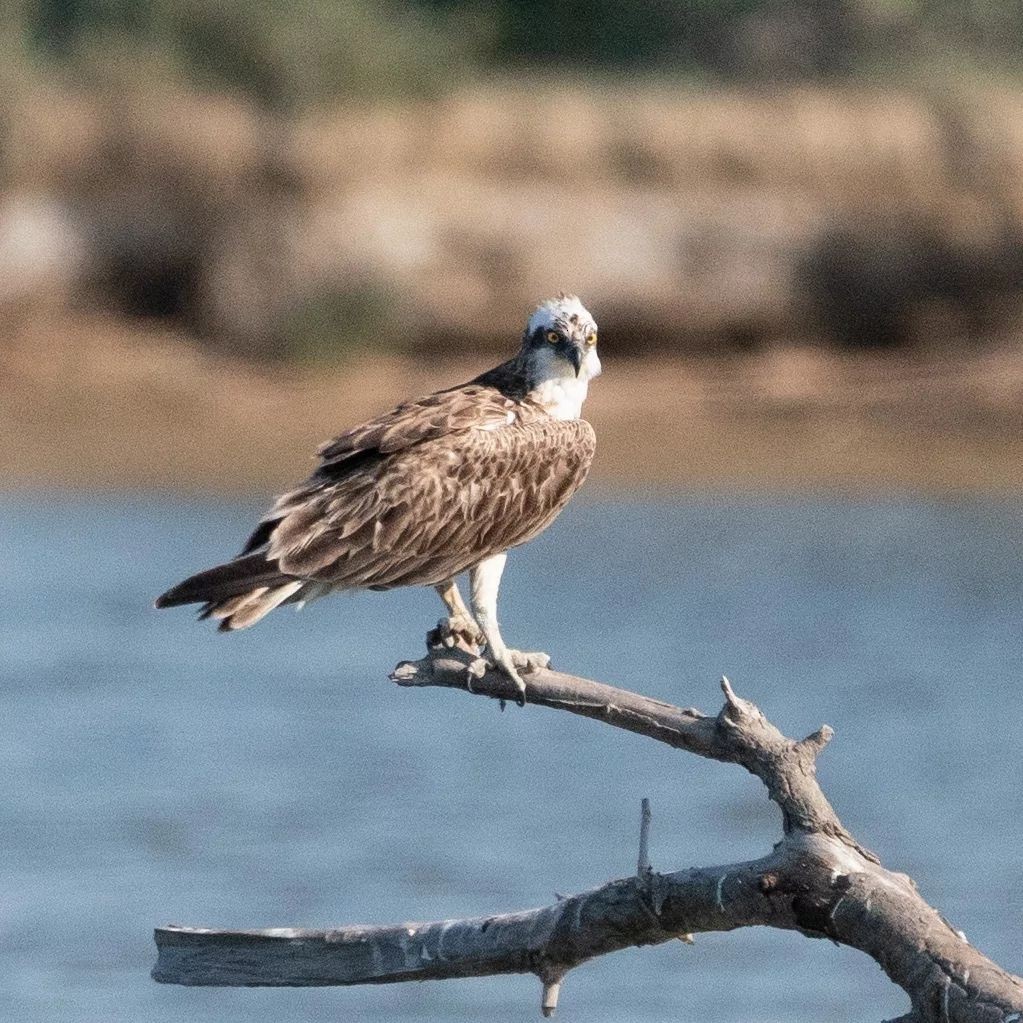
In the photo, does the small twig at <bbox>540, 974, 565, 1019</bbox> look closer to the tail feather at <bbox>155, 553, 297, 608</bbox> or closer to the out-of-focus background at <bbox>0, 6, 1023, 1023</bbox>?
the tail feather at <bbox>155, 553, 297, 608</bbox>

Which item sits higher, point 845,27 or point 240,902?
point 845,27

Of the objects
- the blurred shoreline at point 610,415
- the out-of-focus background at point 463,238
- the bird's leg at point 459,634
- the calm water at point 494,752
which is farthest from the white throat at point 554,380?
the out-of-focus background at point 463,238

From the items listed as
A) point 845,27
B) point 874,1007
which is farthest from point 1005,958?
point 845,27

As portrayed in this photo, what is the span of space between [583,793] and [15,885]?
298cm

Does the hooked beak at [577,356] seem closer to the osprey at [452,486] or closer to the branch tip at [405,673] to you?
the osprey at [452,486]

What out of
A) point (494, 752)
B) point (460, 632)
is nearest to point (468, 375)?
point (494, 752)

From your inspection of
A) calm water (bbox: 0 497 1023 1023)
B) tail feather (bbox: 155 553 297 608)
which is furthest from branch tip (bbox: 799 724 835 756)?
calm water (bbox: 0 497 1023 1023)

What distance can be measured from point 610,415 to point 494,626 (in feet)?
57.8

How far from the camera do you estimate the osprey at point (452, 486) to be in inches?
281

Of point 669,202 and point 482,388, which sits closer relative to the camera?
point 482,388

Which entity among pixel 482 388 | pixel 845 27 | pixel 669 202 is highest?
pixel 845 27

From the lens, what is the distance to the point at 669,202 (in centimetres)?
2738

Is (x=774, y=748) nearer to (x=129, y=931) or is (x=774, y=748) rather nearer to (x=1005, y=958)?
(x=1005, y=958)

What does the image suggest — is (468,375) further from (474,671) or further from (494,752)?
(474,671)
